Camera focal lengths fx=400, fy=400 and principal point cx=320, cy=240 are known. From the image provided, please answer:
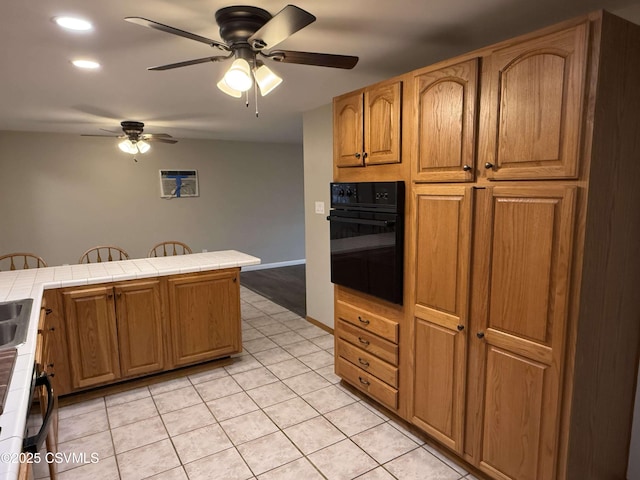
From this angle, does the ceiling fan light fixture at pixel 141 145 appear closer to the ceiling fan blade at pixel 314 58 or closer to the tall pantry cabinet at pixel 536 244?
the ceiling fan blade at pixel 314 58

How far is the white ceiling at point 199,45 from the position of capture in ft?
5.80

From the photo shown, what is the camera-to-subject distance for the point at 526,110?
1.61 meters

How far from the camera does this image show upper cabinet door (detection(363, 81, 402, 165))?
7.37 ft

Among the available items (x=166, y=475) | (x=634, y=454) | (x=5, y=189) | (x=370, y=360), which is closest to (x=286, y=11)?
(x=370, y=360)

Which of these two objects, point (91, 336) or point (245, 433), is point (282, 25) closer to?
point (245, 433)

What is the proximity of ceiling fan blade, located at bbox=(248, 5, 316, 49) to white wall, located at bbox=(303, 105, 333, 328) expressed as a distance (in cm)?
218

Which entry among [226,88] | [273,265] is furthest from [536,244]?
[273,265]

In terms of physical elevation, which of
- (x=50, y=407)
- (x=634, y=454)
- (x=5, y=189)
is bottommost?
(x=634, y=454)

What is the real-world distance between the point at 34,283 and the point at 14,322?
0.83 meters

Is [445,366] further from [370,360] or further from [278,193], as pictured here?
[278,193]

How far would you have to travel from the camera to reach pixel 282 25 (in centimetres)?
145

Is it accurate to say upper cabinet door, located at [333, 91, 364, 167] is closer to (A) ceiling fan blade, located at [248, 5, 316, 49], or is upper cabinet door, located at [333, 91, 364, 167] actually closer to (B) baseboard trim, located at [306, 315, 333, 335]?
(A) ceiling fan blade, located at [248, 5, 316, 49]

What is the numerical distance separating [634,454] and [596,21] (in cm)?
193

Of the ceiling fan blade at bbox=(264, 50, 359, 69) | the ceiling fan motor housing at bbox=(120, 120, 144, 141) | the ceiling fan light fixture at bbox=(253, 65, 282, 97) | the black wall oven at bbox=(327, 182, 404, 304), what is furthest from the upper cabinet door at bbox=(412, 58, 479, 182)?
the ceiling fan motor housing at bbox=(120, 120, 144, 141)
